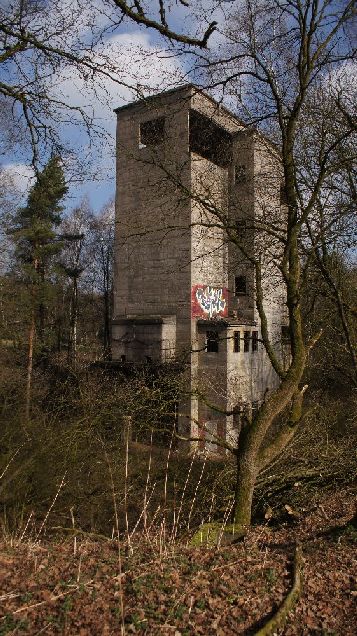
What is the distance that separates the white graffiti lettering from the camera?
795 inches

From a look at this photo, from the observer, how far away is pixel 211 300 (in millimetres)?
20719

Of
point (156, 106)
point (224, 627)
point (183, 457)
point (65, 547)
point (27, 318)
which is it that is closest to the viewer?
point (224, 627)

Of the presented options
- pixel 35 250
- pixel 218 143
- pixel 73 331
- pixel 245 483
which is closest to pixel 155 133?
pixel 218 143

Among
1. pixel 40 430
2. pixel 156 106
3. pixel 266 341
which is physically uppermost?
pixel 156 106

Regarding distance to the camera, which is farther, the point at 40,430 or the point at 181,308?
the point at 181,308

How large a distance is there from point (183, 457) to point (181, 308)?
9.12 metres

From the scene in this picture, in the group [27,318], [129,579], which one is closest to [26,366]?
[27,318]

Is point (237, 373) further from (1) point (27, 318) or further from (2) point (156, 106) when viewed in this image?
(2) point (156, 106)

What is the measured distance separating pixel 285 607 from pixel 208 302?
17555 millimetres

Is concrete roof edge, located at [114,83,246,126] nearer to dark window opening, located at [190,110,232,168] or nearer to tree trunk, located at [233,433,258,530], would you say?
dark window opening, located at [190,110,232,168]

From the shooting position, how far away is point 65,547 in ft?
14.7

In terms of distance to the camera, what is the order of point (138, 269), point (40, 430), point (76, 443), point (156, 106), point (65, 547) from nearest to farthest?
point (65, 547)
point (156, 106)
point (76, 443)
point (40, 430)
point (138, 269)

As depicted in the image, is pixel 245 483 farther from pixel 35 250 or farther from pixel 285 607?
pixel 35 250

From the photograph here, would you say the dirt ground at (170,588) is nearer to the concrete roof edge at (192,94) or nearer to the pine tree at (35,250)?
the concrete roof edge at (192,94)
